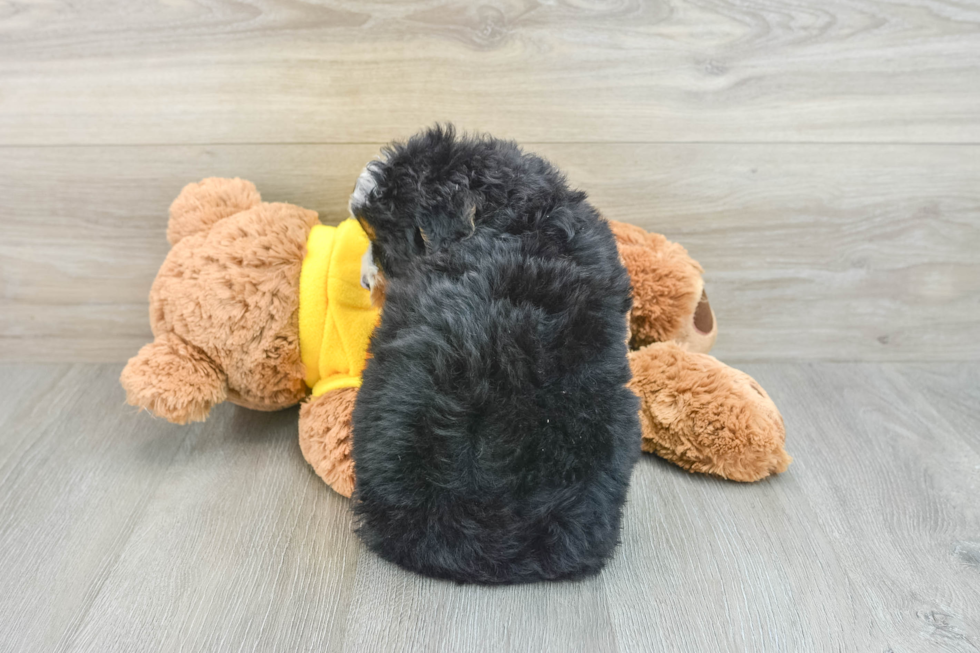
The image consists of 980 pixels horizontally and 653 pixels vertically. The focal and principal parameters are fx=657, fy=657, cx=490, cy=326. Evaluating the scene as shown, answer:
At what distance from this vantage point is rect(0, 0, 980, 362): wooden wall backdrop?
0.84 meters

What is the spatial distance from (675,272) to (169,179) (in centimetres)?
70

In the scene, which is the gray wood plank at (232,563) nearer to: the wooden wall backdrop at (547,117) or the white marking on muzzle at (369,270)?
the white marking on muzzle at (369,270)

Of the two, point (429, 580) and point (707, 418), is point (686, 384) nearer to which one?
point (707, 418)

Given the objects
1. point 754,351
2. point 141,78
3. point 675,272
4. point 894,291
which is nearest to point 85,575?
point 141,78

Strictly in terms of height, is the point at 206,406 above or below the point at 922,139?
below

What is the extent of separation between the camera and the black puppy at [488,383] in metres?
0.58

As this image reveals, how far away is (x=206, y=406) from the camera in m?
0.77

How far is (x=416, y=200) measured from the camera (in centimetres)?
62

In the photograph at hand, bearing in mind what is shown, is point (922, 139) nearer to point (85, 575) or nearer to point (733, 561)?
point (733, 561)

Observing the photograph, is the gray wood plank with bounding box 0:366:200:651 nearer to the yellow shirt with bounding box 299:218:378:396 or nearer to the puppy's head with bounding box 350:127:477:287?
Result: the yellow shirt with bounding box 299:218:378:396

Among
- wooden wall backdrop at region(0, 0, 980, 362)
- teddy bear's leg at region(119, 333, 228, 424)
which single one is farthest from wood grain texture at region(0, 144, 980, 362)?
teddy bear's leg at region(119, 333, 228, 424)

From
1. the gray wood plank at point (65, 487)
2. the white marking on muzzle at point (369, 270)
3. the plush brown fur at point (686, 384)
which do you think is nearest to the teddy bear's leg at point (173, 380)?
the gray wood plank at point (65, 487)

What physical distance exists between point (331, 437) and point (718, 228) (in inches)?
24.0

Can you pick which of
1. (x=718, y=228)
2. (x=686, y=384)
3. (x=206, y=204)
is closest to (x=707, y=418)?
(x=686, y=384)
